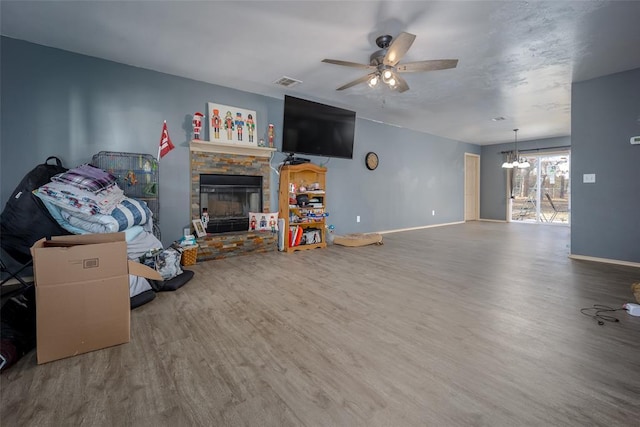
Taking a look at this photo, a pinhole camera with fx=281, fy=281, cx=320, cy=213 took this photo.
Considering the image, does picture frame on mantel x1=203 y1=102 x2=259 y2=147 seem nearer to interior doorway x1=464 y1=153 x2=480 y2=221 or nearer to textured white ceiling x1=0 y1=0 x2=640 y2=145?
textured white ceiling x1=0 y1=0 x2=640 y2=145

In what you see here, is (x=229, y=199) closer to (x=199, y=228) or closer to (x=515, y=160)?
(x=199, y=228)

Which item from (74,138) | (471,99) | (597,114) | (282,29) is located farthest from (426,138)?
(74,138)

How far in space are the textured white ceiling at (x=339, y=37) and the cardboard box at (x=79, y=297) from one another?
2118 mm

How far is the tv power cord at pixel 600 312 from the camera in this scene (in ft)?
6.86

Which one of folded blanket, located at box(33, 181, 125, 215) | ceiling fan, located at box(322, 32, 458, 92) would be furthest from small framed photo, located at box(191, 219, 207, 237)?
ceiling fan, located at box(322, 32, 458, 92)

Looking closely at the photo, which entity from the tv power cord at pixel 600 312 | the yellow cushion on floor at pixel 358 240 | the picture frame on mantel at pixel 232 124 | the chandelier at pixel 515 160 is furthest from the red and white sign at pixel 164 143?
the chandelier at pixel 515 160

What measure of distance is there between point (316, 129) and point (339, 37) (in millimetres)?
1943

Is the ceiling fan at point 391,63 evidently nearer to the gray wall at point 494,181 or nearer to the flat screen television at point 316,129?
the flat screen television at point 316,129

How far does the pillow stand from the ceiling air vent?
6.44 ft

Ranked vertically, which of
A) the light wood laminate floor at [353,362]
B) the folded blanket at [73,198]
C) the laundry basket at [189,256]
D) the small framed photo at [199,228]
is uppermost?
the folded blanket at [73,198]

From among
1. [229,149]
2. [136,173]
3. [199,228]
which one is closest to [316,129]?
[229,149]

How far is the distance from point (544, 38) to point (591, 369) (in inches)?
118

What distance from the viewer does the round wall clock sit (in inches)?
237

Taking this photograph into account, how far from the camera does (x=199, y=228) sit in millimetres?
3969
